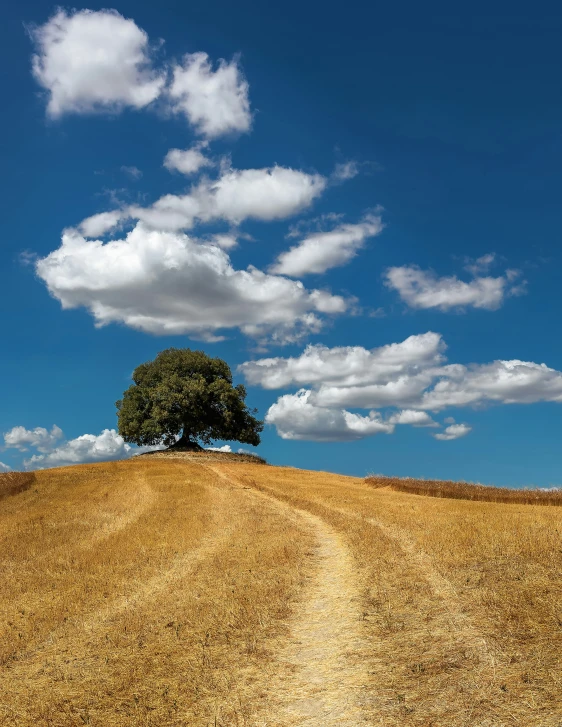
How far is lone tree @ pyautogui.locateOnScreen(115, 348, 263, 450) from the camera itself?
71375 mm

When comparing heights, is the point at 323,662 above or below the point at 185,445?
below

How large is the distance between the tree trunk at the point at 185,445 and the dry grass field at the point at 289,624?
46772 mm

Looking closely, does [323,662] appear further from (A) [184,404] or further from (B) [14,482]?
(A) [184,404]

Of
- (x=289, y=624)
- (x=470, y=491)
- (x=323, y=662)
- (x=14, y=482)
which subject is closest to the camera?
(x=323, y=662)

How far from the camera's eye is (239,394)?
75.6 meters

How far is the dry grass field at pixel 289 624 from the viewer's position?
9172 mm

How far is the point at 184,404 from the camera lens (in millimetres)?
70312

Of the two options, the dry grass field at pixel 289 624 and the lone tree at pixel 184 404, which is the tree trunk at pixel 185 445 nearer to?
the lone tree at pixel 184 404

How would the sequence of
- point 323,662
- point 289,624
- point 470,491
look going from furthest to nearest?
1. point 470,491
2. point 289,624
3. point 323,662

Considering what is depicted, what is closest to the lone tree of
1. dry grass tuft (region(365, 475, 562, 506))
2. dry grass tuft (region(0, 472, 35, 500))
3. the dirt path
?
dry grass tuft (region(0, 472, 35, 500))

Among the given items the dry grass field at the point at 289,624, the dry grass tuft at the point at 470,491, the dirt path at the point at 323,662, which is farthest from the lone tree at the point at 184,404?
the dirt path at the point at 323,662

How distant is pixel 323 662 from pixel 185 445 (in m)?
65.3

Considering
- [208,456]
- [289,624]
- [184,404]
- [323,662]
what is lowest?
[323,662]

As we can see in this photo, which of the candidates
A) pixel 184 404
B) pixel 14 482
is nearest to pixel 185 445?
pixel 184 404
